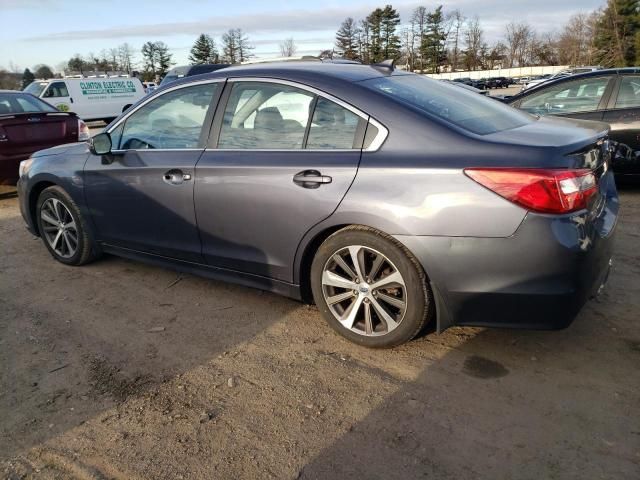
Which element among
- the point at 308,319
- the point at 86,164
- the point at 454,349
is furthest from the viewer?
the point at 86,164

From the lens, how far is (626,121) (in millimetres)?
6129

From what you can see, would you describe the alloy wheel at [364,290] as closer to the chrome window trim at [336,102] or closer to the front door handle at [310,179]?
the front door handle at [310,179]

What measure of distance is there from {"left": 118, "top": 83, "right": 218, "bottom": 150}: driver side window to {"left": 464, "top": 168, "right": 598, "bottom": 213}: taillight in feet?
6.67

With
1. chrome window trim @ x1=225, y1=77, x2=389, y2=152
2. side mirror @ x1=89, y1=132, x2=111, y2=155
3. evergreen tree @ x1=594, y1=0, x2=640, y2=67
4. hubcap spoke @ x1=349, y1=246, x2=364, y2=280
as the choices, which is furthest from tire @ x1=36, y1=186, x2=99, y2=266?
evergreen tree @ x1=594, y1=0, x2=640, y2=67

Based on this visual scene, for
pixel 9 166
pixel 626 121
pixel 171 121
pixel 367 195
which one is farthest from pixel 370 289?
pixel 9 166

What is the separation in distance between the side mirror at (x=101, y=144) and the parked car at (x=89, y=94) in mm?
18937

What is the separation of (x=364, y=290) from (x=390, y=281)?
7.5 inches

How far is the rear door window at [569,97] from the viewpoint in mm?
6434

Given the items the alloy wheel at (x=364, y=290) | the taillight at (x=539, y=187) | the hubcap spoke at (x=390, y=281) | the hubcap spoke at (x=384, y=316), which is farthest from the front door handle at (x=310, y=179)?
the taillight at (x=539, y=187)

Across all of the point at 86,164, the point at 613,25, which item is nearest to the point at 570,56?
the point at 613,25

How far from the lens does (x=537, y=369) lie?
2.88 metres

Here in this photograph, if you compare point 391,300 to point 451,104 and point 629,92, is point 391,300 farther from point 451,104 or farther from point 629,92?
point 629,92

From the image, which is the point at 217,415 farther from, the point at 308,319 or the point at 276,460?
the point at 308,319

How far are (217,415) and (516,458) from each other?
139 centimetres
